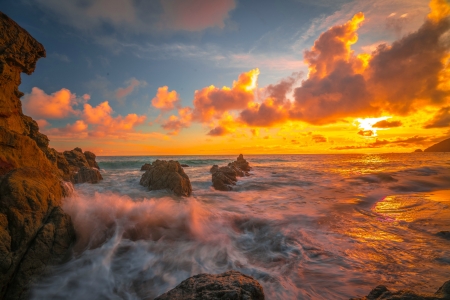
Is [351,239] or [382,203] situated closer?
[351,239]

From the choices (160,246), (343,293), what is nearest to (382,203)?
(343,293)

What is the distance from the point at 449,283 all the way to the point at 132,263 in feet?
18.7

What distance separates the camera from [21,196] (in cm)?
418

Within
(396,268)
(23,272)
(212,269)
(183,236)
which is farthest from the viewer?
(183,236)

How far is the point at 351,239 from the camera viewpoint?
6273mm

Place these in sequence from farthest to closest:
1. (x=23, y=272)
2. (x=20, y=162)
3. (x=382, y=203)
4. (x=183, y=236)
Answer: (x=382, y=203) < (x=183, y=236) < (x=20, y=162) < (x=23, y=272)

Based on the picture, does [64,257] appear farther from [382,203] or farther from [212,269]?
[382,203]

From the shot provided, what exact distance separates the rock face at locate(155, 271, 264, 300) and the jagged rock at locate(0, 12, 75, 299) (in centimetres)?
290

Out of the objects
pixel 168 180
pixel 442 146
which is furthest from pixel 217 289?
pixel 442 146

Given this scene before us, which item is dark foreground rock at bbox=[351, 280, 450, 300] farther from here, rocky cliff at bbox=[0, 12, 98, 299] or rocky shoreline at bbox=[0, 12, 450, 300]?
rocky cliff at bbox=[0, 12, 98, 299]

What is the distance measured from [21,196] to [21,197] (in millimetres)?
24

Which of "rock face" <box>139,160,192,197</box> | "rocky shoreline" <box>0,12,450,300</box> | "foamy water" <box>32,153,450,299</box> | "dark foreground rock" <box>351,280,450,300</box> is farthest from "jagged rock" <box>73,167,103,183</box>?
"dark foreground rock" <box>351,280,450,300</box>

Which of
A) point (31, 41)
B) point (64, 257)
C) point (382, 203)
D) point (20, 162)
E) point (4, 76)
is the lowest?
point (382, 203)

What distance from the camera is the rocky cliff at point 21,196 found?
3.71 m
